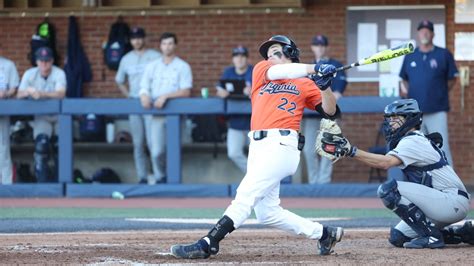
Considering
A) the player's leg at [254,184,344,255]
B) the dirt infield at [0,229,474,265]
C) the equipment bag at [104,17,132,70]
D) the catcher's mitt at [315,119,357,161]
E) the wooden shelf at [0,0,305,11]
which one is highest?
the wooden shelf at [0,0,305,11]

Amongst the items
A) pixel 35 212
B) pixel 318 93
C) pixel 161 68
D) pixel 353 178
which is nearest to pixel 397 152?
pixel 318 93

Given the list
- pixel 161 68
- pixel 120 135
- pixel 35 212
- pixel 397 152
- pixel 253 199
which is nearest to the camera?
pixel 253 199

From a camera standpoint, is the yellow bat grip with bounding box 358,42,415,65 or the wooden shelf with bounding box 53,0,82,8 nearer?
the yellow bat grip with bounding box 358,42,415,65

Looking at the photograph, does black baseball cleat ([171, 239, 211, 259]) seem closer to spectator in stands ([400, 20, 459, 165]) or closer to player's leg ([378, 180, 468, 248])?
player's leg ([378, 180, 468, 248])

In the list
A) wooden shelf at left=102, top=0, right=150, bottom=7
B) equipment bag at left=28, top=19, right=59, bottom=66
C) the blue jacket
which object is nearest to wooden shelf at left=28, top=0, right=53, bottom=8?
equipment bag at left=28, top=19, right=59, bottom=66

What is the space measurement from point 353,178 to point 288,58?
24.8 ft

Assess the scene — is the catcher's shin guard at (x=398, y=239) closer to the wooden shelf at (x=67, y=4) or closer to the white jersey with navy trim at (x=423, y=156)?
the white jersey with navy trim at (x=423, y=156)

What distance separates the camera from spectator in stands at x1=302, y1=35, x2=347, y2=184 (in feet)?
45.1

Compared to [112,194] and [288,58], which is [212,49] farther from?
[288,58]

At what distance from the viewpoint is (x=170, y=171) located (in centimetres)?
1400

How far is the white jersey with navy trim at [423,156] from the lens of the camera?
27.4 ft

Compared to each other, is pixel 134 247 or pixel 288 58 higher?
pixel 288 58

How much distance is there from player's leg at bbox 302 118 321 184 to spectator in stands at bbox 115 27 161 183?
193 centimetres

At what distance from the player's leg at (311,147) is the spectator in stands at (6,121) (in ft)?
12.2
